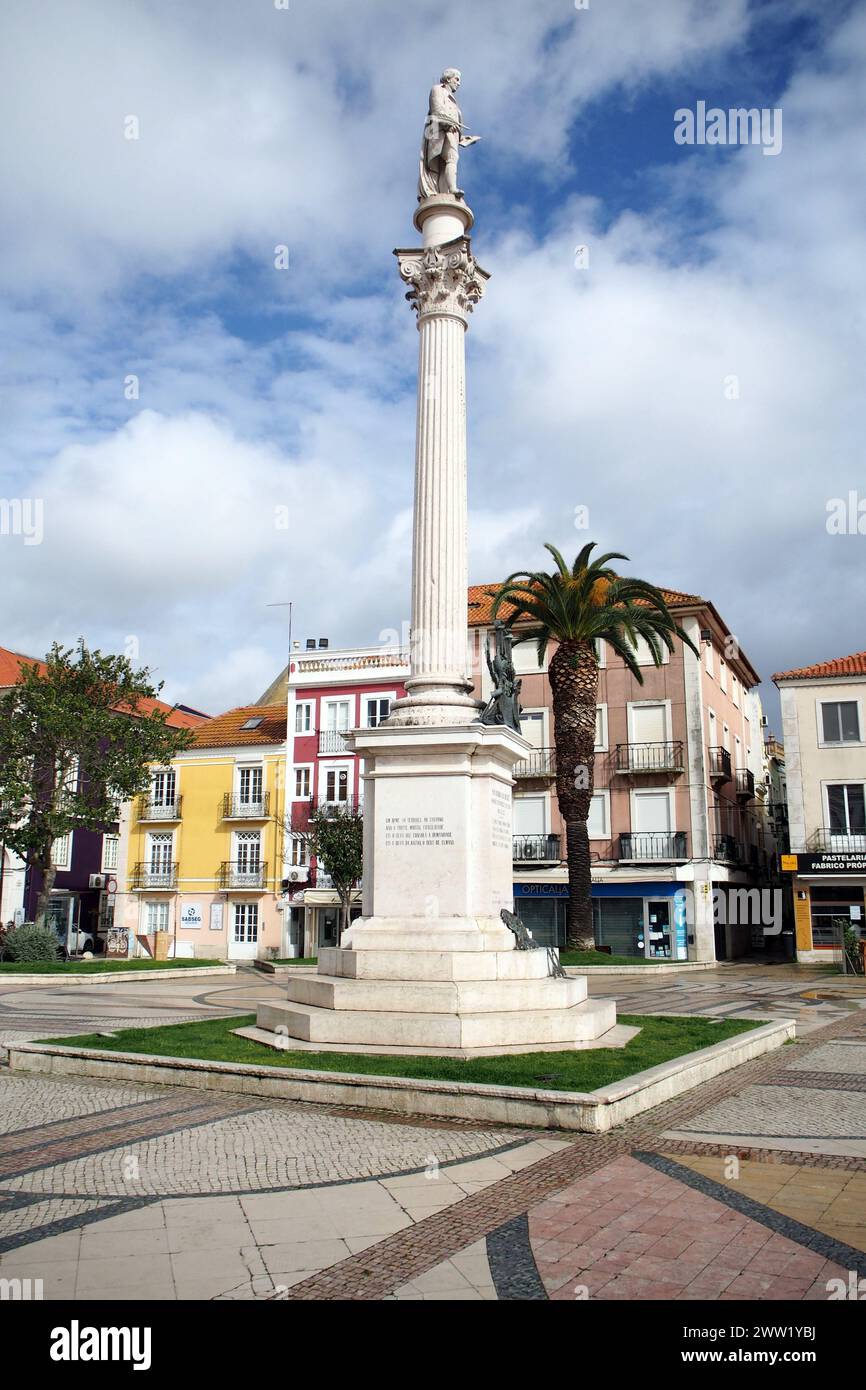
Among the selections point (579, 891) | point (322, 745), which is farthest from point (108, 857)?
point (579, 891)

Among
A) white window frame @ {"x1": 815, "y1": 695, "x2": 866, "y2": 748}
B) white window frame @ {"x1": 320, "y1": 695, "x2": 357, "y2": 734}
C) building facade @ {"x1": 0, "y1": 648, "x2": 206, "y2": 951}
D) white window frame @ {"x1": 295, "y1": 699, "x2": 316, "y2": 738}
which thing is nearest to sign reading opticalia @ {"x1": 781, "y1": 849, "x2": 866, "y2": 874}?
white window frame @ {"x1": 815, "y1": 695, "x2": 866, "y2": 748}

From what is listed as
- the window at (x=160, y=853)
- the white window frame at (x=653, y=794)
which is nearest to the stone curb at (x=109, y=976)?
the window at (x=160, y=853)

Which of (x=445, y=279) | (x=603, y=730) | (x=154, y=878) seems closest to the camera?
(x=445, y=279)

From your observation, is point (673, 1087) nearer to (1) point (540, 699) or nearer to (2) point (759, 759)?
(1) point (540, 699)

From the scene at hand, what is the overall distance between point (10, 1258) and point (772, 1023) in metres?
10.4

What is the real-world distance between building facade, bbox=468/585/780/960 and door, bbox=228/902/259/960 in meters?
10.8

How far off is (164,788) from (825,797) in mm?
26979

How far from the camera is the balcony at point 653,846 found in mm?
38375

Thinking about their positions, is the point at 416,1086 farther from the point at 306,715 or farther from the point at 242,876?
the point at 306,715

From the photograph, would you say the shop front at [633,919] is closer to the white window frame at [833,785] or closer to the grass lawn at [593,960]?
the white window frame at [833,785]

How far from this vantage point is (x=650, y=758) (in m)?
39.7

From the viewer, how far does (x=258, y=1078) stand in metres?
9.06

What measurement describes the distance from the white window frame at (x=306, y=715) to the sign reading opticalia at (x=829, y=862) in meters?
19.1
